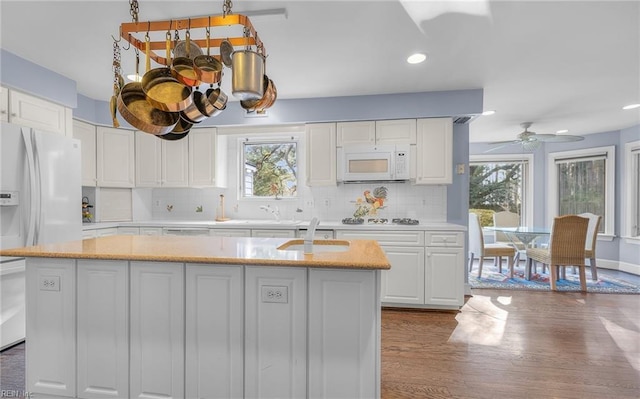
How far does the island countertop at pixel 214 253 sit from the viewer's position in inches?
58.5

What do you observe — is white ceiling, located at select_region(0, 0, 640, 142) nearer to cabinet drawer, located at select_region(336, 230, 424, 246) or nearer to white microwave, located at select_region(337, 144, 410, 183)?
white microwave, located at select_region(337, 144, 410, 183)

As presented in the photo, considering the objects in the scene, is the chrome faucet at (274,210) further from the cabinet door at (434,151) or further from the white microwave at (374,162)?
the cabinet door at (434,151)

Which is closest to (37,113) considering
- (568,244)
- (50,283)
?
(50,283)

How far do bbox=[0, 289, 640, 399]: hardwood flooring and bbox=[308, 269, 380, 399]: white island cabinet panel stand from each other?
0.55 m

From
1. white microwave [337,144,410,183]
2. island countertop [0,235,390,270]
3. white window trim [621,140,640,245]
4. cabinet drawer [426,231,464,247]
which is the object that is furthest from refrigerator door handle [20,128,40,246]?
white window trim [621,140,640,245]

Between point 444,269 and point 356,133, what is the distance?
181 centimetres

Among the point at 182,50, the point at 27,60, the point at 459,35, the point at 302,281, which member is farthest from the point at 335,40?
the point at 27,60

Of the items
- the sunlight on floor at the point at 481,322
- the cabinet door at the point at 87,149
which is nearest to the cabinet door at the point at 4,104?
the cabinet door at the point at 87,149

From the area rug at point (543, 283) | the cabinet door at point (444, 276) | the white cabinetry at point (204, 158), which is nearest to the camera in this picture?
the cabinet door at point (444, 276)

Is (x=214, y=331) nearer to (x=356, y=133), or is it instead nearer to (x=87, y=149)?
(x=356, y=133)

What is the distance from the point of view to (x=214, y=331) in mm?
1634

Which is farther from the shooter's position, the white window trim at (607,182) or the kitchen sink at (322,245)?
the white window trim at (607,182)

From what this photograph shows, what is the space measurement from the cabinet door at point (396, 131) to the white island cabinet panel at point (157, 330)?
2.72 metres

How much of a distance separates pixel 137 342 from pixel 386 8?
253cm
